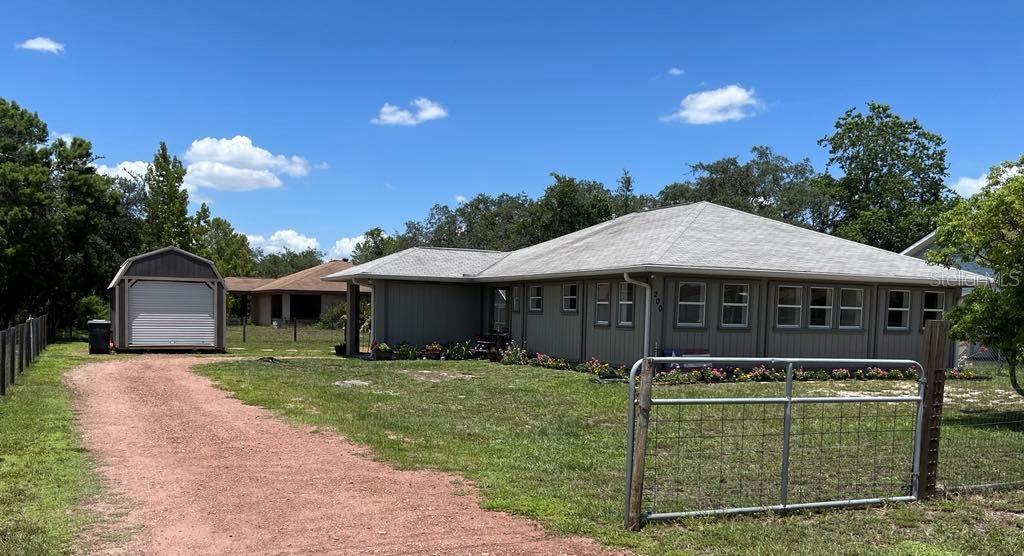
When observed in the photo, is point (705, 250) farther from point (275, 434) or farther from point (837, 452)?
point (275, 434)

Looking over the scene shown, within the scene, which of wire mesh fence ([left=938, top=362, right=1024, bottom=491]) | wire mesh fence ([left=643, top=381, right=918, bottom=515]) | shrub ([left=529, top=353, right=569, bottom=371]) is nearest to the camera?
wire mesh fence ([left=643, top=381, right=918, bottom=515])

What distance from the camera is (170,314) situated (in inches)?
875

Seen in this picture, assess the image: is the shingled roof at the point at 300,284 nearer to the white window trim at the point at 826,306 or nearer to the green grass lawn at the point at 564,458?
the white window trim at the point at 826,306

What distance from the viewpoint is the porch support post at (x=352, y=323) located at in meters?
24.0

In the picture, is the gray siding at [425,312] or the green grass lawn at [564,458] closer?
the green grass lawn at [564,458]

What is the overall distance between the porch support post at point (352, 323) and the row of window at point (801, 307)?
424 inches

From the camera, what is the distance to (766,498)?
6.65m

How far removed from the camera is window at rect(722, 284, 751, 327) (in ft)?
57.4

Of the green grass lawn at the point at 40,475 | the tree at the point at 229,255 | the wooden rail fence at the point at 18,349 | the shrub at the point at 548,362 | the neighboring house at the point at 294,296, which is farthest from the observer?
the tree at the point at 229,255

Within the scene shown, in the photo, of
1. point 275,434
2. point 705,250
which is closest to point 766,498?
point 275,434

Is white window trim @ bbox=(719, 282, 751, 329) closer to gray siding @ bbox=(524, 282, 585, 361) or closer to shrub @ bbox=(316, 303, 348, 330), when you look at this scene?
gray siding @ bbox=(524, 282, 585, 361)

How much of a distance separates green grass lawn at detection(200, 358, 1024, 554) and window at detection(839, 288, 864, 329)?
3.03m

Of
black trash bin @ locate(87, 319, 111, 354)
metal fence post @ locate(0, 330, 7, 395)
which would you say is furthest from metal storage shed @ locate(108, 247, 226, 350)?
metal fence post @ locate(0, 330, 7, 395)

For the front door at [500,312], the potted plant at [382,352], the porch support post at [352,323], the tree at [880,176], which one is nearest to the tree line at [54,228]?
the porch support post at [352,323]
